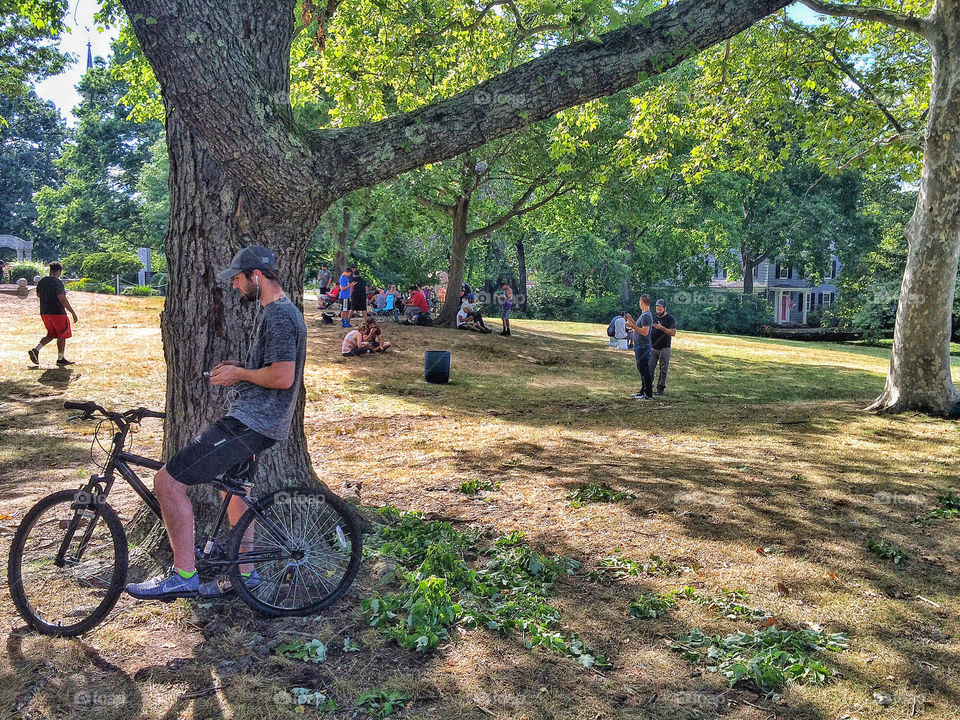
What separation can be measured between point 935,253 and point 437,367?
9293 mm

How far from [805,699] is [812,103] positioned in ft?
54.9

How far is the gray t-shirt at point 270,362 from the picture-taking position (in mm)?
4281

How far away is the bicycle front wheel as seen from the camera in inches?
177

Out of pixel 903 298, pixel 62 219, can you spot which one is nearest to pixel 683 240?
pixel 903 298

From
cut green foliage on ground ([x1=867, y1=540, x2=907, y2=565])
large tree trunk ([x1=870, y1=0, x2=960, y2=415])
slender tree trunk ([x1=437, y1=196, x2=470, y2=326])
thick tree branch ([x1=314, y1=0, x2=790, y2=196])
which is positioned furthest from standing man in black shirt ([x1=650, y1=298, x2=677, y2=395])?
slender tree trunk ([x1=437, y1=196, x2=470, y2=326])

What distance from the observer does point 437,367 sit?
1645cm

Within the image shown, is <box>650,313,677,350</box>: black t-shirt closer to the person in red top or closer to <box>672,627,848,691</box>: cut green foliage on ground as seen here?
<box>672,627,848,691</box>: cut green foliage on ground

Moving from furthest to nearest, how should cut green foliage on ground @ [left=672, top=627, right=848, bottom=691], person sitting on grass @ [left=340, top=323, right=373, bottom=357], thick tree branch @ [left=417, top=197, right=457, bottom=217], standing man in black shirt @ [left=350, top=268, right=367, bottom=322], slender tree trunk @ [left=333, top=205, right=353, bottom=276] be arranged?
slender tree trunk @ [left=333, top=205, right=353, bottom=276] → thick tree branch @ [left=417, top=197, right=457, bottom=217] → standing man in black shirt @ [left=350, top=268, right=367, bottom=322] → person sitting on grass @ [left=340, top=323, right=373, bottom=357] → cut green foliage on ground @ [left=672, top=627, right=848, bottom=691]

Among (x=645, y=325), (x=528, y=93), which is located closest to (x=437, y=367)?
(x=645, y=325)

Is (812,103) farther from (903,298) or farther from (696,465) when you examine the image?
(696,465)

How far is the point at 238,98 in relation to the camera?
4910mm

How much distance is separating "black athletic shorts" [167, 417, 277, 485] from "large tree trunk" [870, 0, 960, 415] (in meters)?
11.0

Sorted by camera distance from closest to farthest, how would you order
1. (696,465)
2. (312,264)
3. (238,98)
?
(238,98)
(696,465)
(312,264)

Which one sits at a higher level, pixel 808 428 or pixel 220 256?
pixel 220 256
